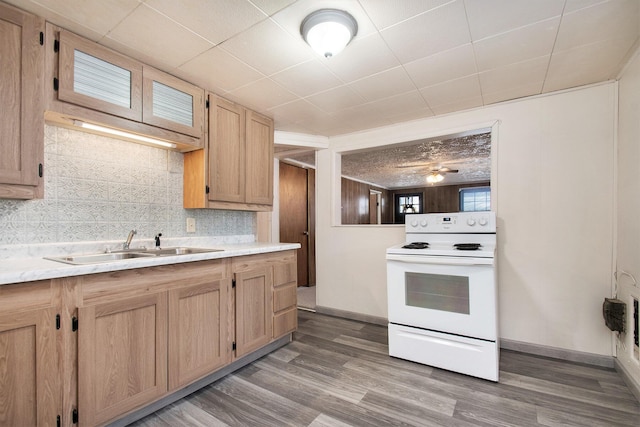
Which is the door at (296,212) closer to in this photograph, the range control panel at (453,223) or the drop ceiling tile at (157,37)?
the range control panel at (453,223)

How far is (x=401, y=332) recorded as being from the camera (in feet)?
7.57

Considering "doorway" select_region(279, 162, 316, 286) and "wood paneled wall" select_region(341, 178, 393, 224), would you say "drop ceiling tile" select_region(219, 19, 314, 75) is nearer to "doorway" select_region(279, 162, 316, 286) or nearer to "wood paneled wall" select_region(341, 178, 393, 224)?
"doorway" select_region(279, 162, 316, 286)

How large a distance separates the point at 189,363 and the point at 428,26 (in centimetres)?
242

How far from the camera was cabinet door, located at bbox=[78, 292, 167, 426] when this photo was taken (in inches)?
53.3

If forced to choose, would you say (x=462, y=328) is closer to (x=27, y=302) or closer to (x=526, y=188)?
(x=526, y=188)

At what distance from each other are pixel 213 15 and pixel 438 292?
230 centimetres

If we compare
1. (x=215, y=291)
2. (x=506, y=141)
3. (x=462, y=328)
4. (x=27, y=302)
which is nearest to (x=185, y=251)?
(x=215, y=291)

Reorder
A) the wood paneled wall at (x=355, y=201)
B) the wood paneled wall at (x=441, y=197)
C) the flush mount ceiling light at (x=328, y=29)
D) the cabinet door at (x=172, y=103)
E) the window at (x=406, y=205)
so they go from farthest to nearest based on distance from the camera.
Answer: the window at (x=406, y=205) → the wood paneled wall at (x=441, y=197) → the wood paneled wall at (x=355, y=201) → the cabinet door at (x=172, y=103) → the flush mount ceiling light at (x=328, y=29)

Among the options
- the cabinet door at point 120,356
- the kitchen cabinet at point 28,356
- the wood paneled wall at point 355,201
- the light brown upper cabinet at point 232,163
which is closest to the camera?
the kitchen cabinet at point 28,356

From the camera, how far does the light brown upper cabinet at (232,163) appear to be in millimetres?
2350

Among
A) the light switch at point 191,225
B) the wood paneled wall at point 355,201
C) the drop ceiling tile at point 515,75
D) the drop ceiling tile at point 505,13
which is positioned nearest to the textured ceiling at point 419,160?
the wood paneled wall at point 355,201

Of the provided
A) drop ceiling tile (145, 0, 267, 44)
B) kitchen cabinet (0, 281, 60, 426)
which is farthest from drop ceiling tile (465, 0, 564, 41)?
kitchen cabinet (0, 281, 60, 426)

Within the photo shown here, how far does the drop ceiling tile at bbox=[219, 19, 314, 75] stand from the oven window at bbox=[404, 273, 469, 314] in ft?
5.91

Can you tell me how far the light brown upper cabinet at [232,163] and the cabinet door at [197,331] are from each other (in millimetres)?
771
